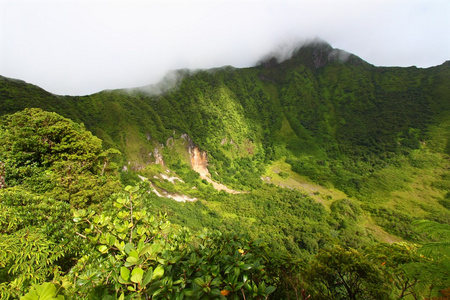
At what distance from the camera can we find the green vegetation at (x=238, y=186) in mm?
2445

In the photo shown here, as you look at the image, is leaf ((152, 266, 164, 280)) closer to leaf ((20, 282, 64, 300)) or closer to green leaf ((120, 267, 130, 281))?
green leaf ((120, 267, 130, 281))

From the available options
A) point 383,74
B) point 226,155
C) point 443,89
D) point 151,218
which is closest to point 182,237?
point 151,218

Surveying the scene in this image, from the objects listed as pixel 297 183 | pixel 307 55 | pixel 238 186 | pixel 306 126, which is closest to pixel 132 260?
pixel 238 186

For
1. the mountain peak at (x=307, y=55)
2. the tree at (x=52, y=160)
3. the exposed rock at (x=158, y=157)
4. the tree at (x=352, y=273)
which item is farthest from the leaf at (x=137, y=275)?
the mountain peak at (x=307, y=55)

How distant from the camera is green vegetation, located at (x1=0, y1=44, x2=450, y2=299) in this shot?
245 centimetres

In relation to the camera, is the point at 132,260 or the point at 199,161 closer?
the point at 132,260

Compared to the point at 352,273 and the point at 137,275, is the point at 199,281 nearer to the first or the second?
the point at 137,275

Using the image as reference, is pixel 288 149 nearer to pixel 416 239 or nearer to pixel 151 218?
pixel 416 239

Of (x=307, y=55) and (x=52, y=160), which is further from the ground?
(x=307, y=55)

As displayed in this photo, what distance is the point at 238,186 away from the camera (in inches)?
2756

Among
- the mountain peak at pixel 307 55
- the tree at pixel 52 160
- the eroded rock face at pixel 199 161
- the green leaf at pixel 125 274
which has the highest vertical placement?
the mountain peak at pixel 307 55

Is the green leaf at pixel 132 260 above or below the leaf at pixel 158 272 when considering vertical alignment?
above

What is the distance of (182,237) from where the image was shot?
3.92 meters

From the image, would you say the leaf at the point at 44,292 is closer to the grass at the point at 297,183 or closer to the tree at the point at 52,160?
the tree at the point at 52,160
